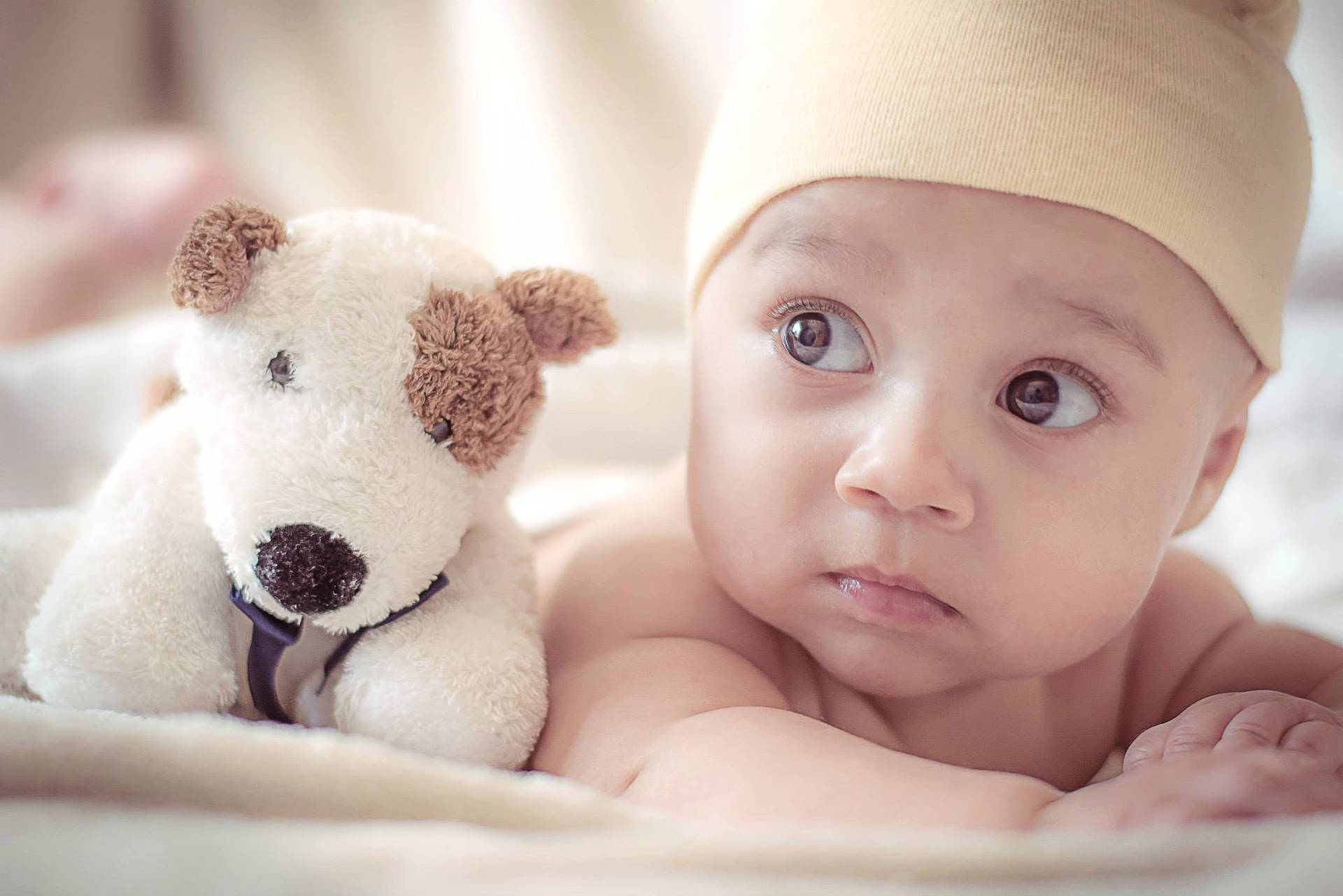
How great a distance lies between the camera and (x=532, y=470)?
4.64 feet

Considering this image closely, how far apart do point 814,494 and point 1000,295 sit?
0.17 meters

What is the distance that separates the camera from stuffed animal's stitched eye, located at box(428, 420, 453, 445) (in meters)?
0.70

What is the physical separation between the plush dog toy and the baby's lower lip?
23 cm

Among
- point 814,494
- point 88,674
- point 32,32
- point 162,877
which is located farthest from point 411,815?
point 32,32

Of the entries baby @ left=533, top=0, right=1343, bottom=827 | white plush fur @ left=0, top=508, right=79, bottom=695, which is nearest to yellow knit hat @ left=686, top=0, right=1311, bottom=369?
baby @ left=533, top=0, right=1343, bottom=827

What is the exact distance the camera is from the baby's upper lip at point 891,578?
0.76 m

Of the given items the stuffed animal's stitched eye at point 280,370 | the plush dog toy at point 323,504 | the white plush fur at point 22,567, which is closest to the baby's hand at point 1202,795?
the plush dog toy at point 323,504

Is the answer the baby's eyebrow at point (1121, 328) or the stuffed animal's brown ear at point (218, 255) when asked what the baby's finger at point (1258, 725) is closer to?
the baby's eyebrow at point (1121, 328)

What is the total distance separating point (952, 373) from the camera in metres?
0.74

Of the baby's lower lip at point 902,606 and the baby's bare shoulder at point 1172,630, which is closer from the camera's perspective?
the baby's lower lip at point 902,606

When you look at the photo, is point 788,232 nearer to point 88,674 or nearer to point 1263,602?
point 88,674

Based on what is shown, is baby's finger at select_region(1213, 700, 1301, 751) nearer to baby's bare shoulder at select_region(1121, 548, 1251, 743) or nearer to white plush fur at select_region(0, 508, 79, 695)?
baby's bare shoulder at select_region(1121, 548, 1251, 743)

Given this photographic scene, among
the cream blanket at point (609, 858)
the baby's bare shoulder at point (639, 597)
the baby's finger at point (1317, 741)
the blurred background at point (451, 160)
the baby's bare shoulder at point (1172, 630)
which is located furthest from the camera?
the blurred background at point (451, 160)

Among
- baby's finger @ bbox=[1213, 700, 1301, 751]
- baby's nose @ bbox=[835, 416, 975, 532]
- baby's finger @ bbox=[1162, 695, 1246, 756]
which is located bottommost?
baby's finger @ bbox=[1162, 695, 1246, 756]
